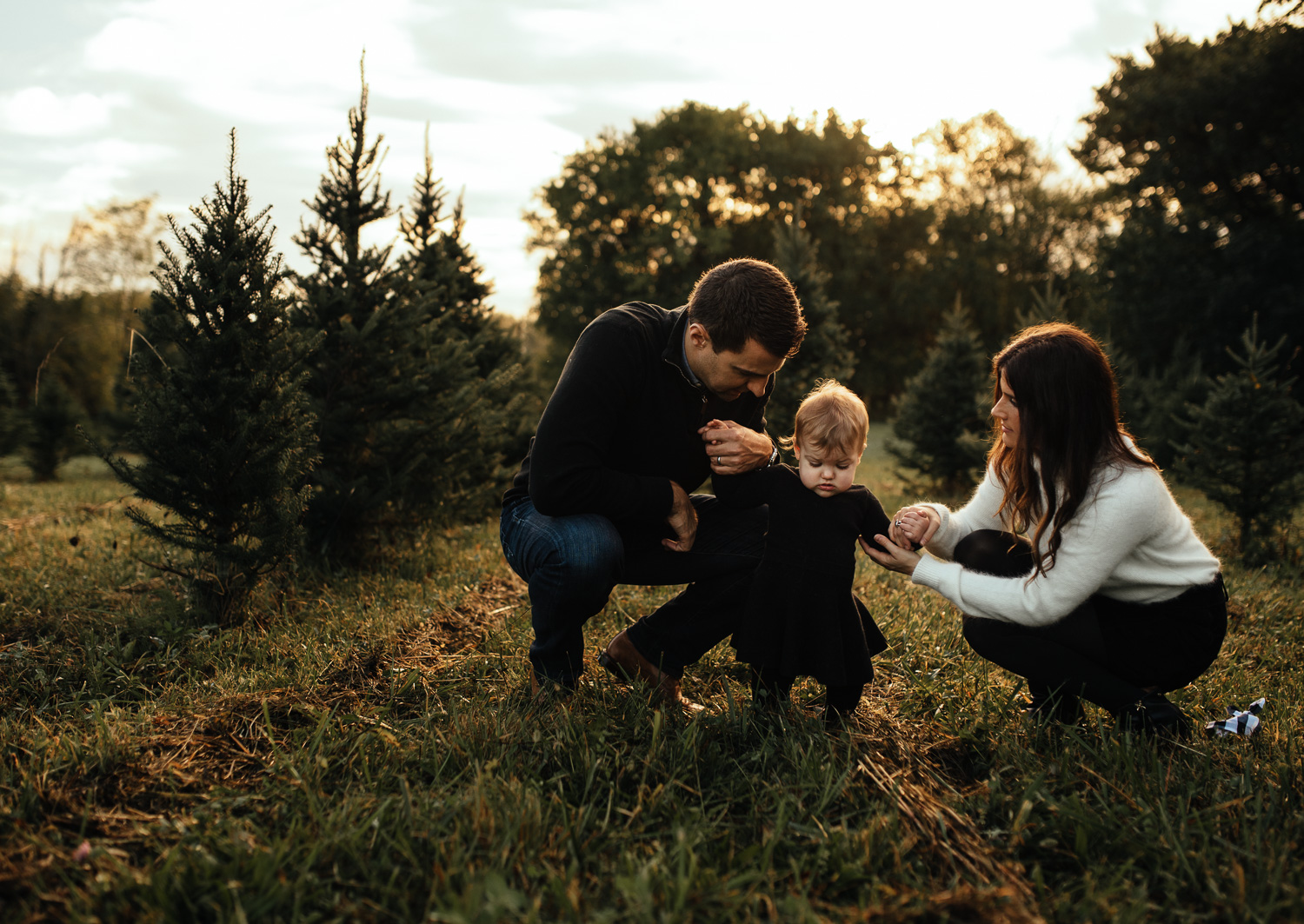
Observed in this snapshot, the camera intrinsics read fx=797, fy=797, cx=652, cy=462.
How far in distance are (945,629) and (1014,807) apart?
1.88 m

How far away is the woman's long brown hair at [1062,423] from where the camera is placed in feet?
8.68

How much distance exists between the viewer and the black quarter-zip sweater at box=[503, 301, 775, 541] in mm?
3020

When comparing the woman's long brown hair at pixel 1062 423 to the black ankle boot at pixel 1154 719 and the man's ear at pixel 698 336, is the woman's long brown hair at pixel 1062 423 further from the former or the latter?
the man's ear at pixel 698 336

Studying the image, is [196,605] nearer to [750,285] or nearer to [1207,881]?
[750,285]

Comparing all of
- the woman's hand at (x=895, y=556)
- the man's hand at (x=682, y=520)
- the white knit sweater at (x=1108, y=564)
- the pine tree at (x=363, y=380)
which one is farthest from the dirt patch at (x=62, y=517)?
the white knit sweater at (x=1108, y=564)

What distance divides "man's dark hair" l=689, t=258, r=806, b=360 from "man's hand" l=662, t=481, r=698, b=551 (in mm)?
606

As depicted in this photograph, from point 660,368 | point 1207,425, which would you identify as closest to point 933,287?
point 1207,425

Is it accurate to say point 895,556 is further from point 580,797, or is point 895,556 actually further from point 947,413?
point 947,413

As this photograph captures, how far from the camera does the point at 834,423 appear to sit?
286 centimetres

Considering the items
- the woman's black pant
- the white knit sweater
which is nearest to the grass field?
the woman's black pant

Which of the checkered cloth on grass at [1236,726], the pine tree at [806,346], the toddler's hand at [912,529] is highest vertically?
the pine tree at [806,346]

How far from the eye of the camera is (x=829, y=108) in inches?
1334

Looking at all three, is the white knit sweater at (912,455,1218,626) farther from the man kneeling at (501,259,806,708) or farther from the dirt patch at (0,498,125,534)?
the dirt patch at (0,498,125,534)

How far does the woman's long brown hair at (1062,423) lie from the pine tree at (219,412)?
3.46 meters
